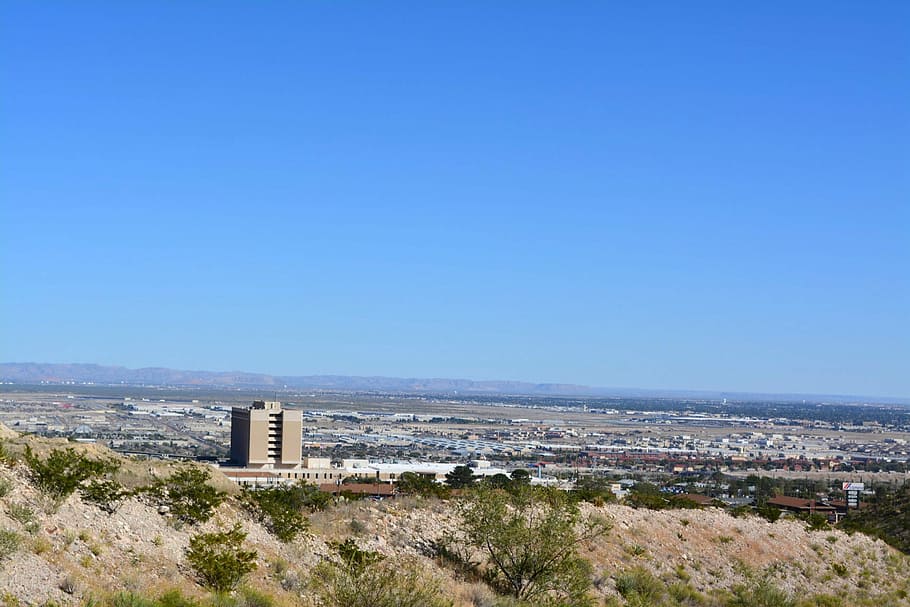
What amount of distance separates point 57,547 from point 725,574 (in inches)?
839

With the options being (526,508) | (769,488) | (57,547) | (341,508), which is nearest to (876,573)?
(526,508)

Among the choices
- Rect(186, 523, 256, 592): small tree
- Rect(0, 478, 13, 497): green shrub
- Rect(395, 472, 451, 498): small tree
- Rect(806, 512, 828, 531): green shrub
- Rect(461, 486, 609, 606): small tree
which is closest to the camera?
Rect(186, 523, 256, 592): small tree

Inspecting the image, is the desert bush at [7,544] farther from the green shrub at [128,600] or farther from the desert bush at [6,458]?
the desert bush at [6,458]

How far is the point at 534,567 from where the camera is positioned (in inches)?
980

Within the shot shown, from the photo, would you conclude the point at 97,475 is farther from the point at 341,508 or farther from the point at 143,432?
the point at 143,432

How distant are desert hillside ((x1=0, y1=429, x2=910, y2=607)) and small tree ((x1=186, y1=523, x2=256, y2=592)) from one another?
212 mm

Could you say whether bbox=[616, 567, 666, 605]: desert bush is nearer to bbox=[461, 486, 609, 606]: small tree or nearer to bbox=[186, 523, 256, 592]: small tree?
bbox=[461, 486, 609, 606]: small tree

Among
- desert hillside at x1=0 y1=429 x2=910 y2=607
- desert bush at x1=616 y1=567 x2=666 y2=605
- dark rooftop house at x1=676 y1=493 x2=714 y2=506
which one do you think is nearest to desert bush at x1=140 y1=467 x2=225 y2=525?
desert hillside at x1=0 y1=429 x2=910 y2=607

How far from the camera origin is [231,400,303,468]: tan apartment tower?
81.3 metres

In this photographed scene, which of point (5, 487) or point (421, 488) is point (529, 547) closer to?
point (421, 488)

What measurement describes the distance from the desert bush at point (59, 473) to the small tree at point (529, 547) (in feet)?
30.1

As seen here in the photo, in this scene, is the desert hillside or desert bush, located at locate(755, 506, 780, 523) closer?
the desert hillside

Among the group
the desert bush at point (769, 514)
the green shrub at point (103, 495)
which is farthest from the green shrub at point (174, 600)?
the desert bush at point (769, 514)

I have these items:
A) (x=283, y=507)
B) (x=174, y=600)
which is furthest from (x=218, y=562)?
(x=283, y=507)
